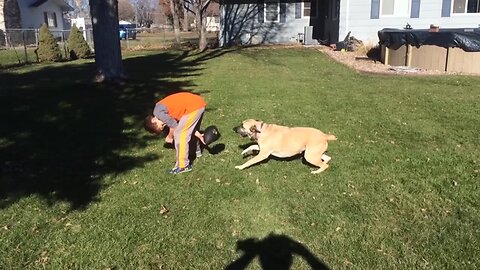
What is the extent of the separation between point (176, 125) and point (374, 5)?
1870 centimetres

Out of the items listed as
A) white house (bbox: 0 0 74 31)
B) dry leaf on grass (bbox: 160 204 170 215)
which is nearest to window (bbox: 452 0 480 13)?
dry leaf on grass (bbox: 160 204 170 215)

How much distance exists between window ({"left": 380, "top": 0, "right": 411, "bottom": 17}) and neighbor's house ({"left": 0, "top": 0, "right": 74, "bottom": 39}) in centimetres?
2433

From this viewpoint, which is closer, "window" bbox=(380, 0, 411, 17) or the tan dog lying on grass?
the tan dog lying on grass

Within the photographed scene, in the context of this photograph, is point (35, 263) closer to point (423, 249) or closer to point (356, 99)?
point (423, 249)

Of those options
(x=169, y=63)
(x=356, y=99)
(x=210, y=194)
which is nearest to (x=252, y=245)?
(x=210, y=194)

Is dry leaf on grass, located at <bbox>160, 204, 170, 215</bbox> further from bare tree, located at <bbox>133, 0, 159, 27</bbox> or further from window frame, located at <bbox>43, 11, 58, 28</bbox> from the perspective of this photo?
bare tree, located at <bbox>133, 0, 159, 27</bbox>

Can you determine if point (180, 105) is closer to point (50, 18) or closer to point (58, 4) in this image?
point (50, 18)

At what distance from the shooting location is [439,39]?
575 inches

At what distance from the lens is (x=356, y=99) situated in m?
9.80

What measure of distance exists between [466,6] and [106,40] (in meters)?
17.9

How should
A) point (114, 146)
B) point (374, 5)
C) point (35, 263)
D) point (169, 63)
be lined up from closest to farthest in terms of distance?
point (35, 263), point (114, 146), point (169, 63), point (374, 5)

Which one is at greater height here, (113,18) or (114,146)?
(113,18)

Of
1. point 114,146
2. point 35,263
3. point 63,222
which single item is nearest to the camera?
point 35,263

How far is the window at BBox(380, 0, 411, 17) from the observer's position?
2173 centimetres
